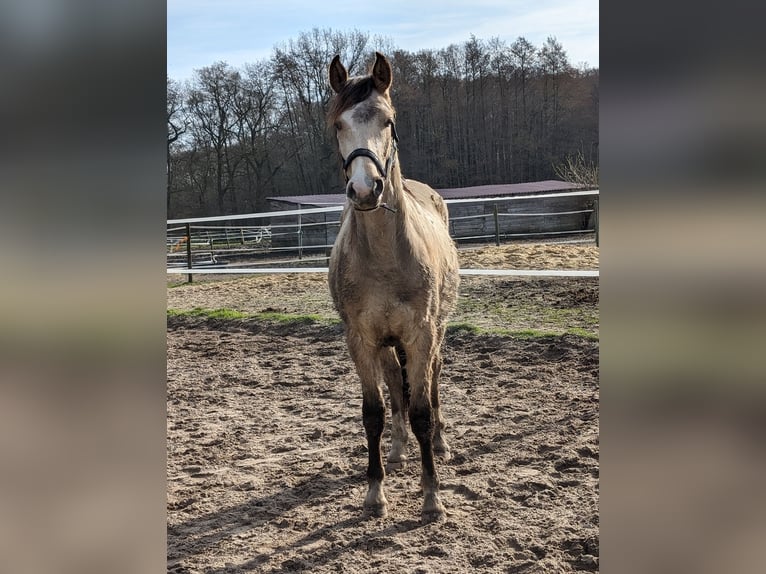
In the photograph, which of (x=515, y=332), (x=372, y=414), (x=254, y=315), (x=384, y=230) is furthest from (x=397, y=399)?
(x=254, y=315)

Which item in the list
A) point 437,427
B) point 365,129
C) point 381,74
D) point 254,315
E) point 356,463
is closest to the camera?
point 365,129

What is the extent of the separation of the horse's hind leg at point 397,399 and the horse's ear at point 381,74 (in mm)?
1556

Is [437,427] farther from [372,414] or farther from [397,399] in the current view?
[372,414]

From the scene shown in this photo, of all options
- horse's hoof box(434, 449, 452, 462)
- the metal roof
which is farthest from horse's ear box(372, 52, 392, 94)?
the metal roof

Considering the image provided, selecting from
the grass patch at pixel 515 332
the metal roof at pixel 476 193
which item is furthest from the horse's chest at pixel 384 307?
the metal roof at pixel 476 193

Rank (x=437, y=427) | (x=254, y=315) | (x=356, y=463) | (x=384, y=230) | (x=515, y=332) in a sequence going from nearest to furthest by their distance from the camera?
(x=384, y=230) → (x=356, y=463) → (x=437, y=427) → (x=515, y=332) → (x=254, y=315)

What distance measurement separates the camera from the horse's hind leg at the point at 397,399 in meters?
3.72

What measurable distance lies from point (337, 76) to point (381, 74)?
0.23 metres

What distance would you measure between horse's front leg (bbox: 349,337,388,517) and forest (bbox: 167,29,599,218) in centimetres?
2779

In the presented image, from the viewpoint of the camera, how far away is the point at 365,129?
259 cm
